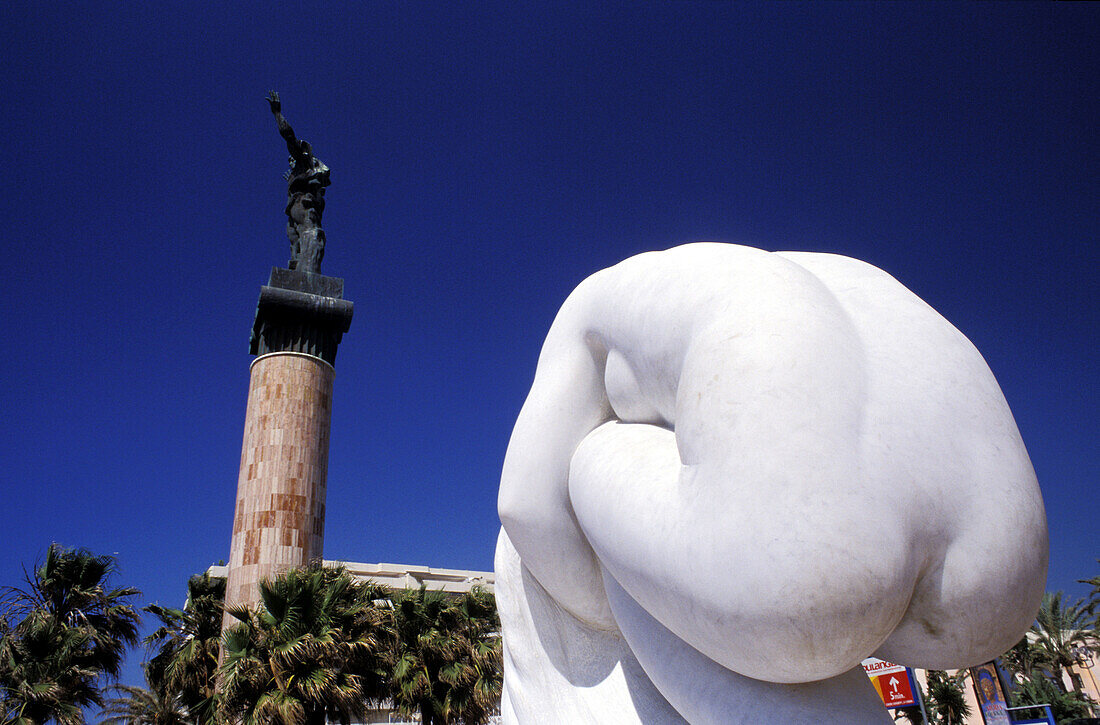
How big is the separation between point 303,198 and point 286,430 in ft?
27.4

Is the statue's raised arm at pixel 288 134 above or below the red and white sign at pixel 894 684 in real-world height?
above

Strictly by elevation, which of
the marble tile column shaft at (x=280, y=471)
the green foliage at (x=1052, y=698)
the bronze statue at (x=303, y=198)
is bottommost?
the green foliage at (x=1052, y=698)

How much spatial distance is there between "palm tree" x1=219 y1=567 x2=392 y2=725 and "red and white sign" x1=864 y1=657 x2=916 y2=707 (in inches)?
616

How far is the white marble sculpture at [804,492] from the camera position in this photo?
6.78ft

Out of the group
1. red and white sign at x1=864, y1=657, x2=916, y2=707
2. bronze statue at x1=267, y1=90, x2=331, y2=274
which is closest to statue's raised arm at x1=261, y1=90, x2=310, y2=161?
bronze statue at x1=267, y1=90, x2=331, y2=274

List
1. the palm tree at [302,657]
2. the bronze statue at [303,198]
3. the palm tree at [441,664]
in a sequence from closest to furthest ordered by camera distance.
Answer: the palm tree at [302,657], the palm tree at [441,664], the bronze statue at [303,198]

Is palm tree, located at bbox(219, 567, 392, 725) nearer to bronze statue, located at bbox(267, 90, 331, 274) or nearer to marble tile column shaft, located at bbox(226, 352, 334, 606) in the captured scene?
marble tile column shaft, located at bbox(226, 352, 334, 606)

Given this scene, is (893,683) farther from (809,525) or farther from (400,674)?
(809,525)

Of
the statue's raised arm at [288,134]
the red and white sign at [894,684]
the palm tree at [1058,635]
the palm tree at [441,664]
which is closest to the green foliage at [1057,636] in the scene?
the palm tree at [1058,635]

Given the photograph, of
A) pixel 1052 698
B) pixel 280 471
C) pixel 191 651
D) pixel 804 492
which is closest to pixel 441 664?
pixel 191 651

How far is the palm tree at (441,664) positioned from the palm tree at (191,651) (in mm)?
3982

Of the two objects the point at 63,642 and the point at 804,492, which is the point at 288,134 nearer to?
the point at 63,642

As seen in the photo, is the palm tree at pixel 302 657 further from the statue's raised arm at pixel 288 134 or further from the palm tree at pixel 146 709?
the statue's raised arm at pixel 288 134

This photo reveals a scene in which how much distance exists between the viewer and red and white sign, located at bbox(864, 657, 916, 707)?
2183 centimetres
